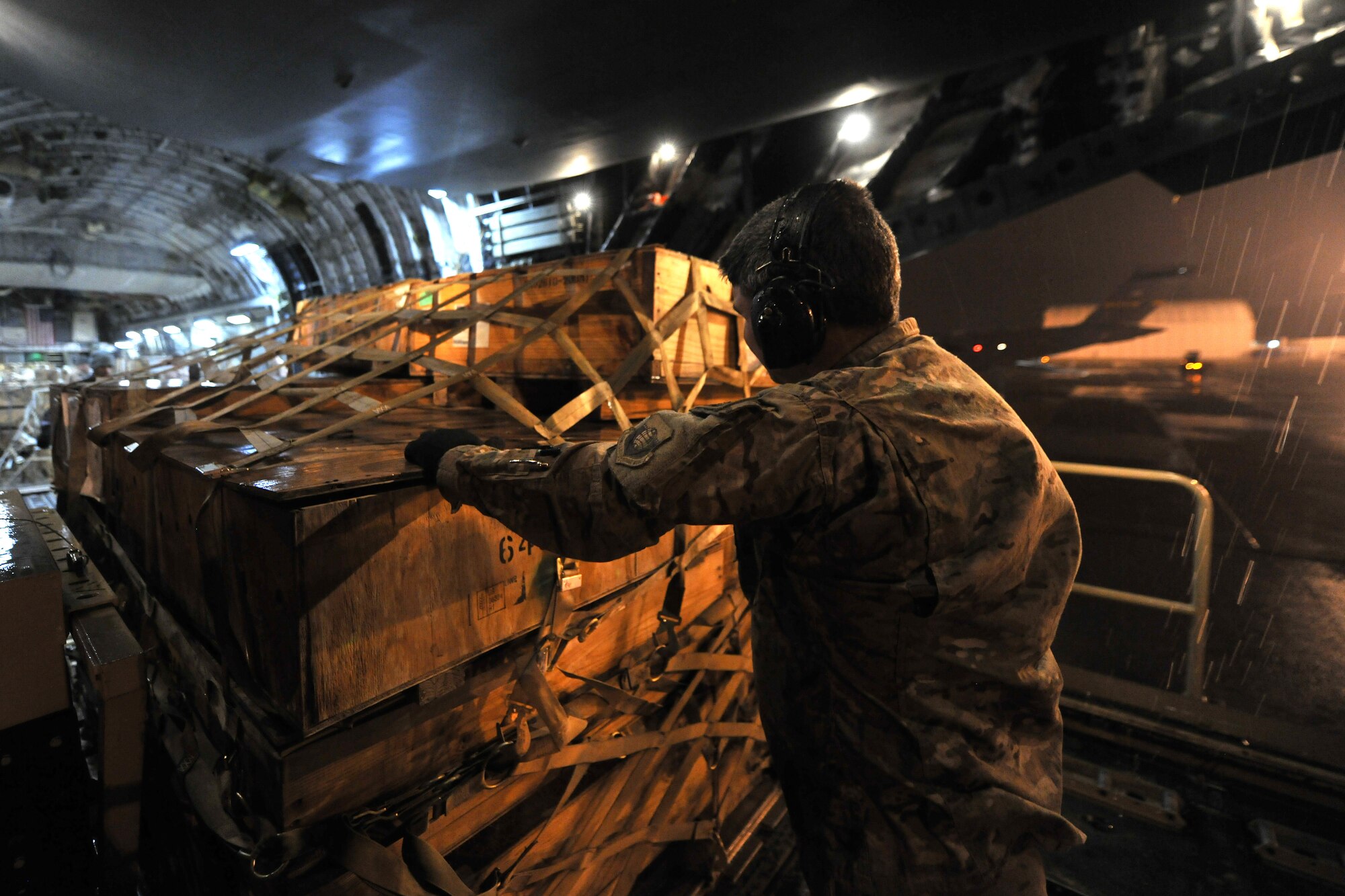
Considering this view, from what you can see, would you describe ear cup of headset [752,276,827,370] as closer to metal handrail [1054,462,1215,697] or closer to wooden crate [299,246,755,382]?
wooden crate [299,246,755,382]

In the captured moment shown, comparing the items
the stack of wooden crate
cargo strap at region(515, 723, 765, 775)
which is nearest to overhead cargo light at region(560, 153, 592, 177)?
the stack of wooden crate

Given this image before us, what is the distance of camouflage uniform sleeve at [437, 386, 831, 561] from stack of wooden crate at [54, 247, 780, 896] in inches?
14.7

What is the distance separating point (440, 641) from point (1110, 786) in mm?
3918

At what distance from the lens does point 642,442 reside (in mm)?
1233

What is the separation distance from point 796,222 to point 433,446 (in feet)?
3.84

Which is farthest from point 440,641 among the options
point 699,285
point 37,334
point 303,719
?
point 37,334

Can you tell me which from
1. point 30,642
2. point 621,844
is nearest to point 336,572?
point 30,642

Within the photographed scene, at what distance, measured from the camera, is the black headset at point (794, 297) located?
1475 mm

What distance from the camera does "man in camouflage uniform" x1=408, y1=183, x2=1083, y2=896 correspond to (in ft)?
4.00

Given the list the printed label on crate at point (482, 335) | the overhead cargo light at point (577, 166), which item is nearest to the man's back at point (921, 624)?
the printed label on crate at point (482, 335)

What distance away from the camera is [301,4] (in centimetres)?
362

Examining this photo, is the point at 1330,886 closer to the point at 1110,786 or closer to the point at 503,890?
the point at 1110,786

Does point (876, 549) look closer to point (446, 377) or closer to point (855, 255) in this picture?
point (855, 255)

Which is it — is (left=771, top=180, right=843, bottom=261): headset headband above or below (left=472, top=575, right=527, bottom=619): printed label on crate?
above
